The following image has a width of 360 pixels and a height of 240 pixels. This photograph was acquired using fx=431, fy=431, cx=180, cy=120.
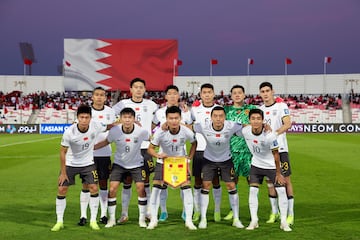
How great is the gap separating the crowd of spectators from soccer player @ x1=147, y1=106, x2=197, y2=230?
123 feet

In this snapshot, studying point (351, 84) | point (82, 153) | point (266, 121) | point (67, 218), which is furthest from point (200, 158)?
point (351, 84)

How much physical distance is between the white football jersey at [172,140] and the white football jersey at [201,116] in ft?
1.77

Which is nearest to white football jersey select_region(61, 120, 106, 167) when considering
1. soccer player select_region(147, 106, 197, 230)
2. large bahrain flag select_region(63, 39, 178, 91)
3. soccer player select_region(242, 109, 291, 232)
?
soccer player select_region(147, 106, 197, 230)

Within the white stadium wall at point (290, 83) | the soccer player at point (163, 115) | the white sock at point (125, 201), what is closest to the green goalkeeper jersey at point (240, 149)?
the soccer player at point (163, 115)

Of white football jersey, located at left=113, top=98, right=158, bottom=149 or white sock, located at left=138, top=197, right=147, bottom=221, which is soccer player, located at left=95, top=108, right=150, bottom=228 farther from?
white football jersey, located at left=113, top=98, right=158, bottom=149

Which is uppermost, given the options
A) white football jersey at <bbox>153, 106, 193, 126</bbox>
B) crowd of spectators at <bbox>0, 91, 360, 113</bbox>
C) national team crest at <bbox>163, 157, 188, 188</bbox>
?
crowd of spectators at <bbox>0, 91, 360, 113</bbox>

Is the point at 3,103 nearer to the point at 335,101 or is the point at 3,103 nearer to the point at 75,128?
the point at 335,101

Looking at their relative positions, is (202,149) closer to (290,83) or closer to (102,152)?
(102,152)

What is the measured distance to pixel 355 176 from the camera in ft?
42.1

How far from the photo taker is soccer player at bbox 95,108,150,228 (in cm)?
703

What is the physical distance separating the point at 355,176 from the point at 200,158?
727cm

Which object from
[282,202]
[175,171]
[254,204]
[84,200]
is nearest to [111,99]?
[84,200]

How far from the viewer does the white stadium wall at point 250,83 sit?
54.3m

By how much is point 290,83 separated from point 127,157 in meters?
50.7
